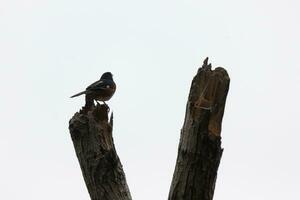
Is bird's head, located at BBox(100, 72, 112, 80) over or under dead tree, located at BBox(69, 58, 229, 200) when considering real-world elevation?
over

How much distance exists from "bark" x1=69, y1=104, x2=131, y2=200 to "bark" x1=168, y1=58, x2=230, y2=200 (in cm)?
88

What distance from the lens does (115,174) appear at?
734cm

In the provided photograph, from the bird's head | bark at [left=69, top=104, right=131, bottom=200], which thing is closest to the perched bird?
the bird's head

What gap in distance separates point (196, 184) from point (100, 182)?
4.14ft

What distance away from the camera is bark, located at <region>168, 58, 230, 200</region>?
649 centimetres

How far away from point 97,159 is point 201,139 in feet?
4.58

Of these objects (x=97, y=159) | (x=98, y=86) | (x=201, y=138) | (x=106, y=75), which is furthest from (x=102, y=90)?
(x=201, y=138)

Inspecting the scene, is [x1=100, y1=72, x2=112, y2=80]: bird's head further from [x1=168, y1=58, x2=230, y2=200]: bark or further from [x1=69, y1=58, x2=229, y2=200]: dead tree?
[x1=168, y1=58, x2=230, y2=200]: bark

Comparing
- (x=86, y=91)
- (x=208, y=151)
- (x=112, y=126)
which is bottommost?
(x=208, y=151)

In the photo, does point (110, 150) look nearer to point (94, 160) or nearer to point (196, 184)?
point (94, 160)

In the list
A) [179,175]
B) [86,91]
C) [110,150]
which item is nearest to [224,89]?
[179,175]

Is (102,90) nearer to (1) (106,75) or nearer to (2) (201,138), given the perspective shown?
(1) (106,75)

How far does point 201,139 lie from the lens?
6.50m

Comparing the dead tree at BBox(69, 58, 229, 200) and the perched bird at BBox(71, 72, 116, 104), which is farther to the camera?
the perched bird at BBox(71, 72, 116, 104)
